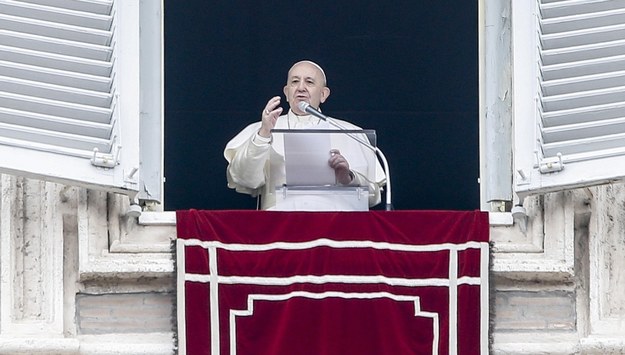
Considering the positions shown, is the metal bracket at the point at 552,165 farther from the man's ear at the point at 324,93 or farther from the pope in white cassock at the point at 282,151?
the man's ear at the point at 324,93

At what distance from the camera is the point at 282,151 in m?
12.8

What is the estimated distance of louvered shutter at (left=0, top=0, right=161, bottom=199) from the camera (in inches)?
482

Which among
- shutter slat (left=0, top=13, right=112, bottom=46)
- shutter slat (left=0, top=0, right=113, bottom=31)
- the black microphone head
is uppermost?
shutter slat (left=0, top=0, right=113, bottom=31)

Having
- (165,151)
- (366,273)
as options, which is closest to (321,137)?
(366,273)

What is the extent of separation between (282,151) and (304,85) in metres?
0.72

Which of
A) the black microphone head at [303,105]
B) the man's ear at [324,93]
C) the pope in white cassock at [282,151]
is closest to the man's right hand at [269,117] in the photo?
the pope in white cassock at [282,151]

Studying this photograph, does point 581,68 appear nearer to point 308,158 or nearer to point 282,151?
point 308,158

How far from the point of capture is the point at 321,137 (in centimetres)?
1248

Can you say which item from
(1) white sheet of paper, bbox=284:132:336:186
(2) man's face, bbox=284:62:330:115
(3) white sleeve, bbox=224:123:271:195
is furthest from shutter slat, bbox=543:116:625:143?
(2) man's face, bbox=284:62:330:115

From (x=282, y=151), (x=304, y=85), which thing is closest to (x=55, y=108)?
(x=282, y=151)

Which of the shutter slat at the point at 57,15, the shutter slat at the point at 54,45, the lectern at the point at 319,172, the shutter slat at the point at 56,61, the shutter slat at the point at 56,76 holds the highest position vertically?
the shutter slat at the point at 57,15

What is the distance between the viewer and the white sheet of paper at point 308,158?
40.8ft

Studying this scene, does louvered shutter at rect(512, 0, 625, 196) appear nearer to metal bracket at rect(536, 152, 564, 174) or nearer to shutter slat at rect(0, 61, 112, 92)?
metal bracket at rect(536, 152, 564, 174)

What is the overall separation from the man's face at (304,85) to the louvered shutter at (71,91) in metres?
1.15
